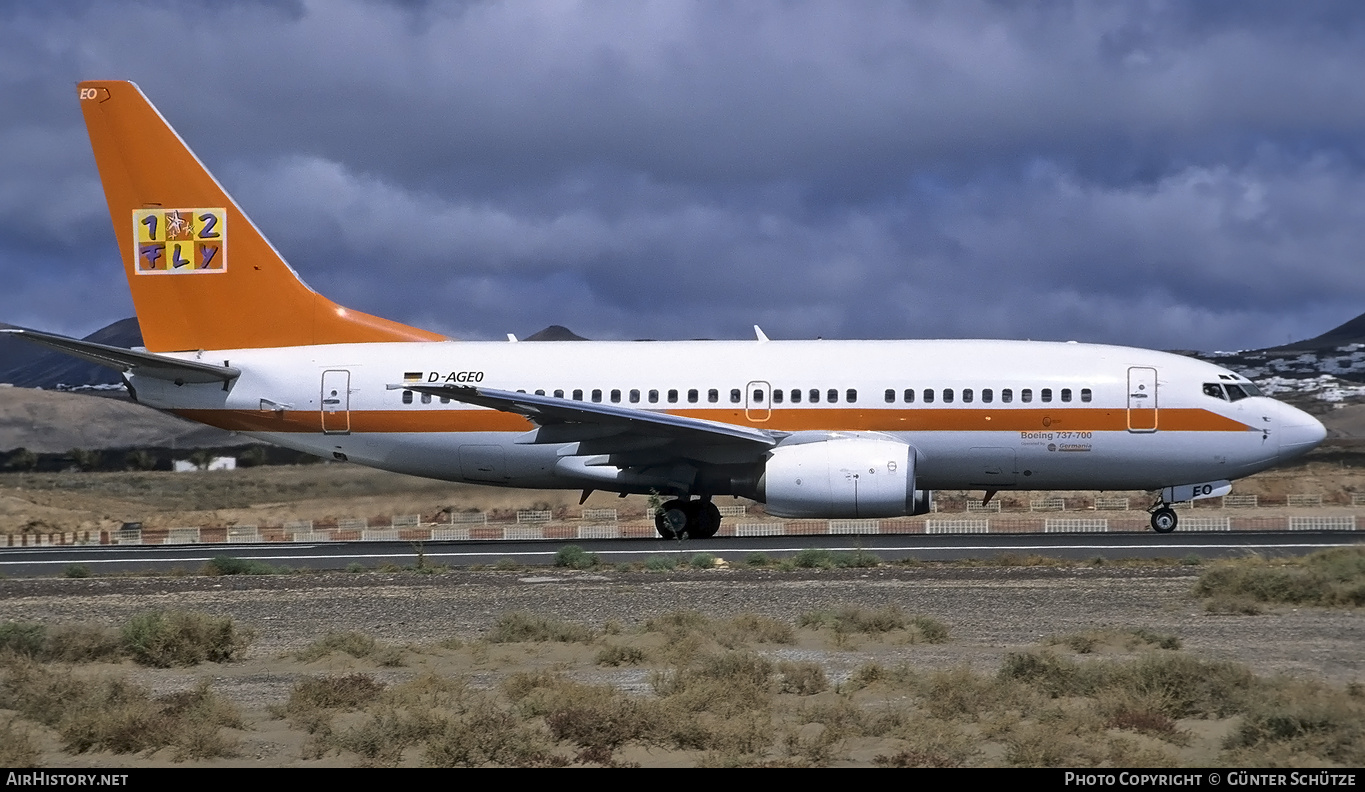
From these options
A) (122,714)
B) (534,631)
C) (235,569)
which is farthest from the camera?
(235,569)

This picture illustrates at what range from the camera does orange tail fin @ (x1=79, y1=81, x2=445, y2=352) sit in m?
28.1

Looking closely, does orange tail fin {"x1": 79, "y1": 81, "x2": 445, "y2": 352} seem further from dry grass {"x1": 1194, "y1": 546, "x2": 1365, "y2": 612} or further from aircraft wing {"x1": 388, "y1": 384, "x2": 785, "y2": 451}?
dry grass {"x1": 1194, "y1": 546, "x2": 1365, "y2": 612}

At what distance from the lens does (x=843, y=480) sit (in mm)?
24031

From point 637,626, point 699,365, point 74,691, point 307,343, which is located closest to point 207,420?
point 307,343

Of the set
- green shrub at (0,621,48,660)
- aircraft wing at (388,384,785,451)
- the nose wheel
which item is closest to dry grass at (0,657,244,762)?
green shrub at (0,621,48,660)

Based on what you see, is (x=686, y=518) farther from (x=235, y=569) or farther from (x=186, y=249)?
(x=186, y=249)

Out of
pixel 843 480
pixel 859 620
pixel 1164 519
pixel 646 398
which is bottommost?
pixel 859 620

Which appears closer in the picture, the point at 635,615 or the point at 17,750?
the point at 17,750

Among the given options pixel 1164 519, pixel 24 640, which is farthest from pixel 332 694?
pixel 1164 519

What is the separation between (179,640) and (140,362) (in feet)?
49.7

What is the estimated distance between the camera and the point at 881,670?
10594mm

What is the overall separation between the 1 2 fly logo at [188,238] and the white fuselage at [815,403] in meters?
1.91

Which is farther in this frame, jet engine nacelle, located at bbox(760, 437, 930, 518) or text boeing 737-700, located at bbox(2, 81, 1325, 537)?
text boeing 737-700, located at bbox(2, 81, 1325, 537)

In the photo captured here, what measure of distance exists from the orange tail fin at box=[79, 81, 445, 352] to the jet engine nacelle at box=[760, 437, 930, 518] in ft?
30.7
